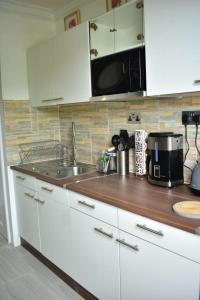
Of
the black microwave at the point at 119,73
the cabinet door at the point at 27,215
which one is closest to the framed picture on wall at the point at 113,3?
the black microwave at the point at 119,73

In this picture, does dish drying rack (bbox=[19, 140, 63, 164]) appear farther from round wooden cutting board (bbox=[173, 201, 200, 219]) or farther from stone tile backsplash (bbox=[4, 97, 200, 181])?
round wooden cutting board (bbox=[173, 201, 200, 219])

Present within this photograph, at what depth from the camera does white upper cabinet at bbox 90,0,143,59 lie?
1867mm

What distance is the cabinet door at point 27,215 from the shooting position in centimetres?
245

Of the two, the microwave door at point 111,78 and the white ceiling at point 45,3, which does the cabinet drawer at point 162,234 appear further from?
the white ceiling at point 45,3

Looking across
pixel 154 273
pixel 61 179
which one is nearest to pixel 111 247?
pixel 154 273

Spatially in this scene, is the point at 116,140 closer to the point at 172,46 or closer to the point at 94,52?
the point at 94,52

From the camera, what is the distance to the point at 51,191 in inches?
→ 83.5

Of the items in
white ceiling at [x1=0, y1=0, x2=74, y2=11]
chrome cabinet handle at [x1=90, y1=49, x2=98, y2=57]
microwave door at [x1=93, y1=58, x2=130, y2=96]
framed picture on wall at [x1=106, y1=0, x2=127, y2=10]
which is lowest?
microwave door at [x1=93, y1=58, x2=130, y2=96]

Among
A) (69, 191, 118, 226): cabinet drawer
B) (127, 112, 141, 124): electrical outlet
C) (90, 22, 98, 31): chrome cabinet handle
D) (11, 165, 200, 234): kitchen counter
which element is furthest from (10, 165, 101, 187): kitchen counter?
(90, 22, 98, 31): chrome cabinet handle

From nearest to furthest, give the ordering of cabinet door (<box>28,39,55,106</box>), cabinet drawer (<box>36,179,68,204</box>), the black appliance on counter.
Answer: the black appliance on counter
cabinet drawer (<box>36,179,68,204</box>)
cabinet door (<box>28,39,55,106</box>)

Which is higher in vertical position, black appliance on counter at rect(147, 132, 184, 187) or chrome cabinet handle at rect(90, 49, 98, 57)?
chrome cabinet handle at rect(90, 49, 98, 57)

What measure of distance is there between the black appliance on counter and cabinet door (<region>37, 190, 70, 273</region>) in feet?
2.19

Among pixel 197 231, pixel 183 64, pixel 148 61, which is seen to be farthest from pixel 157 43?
pixel 197 231

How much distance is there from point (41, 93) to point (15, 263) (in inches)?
62.4
